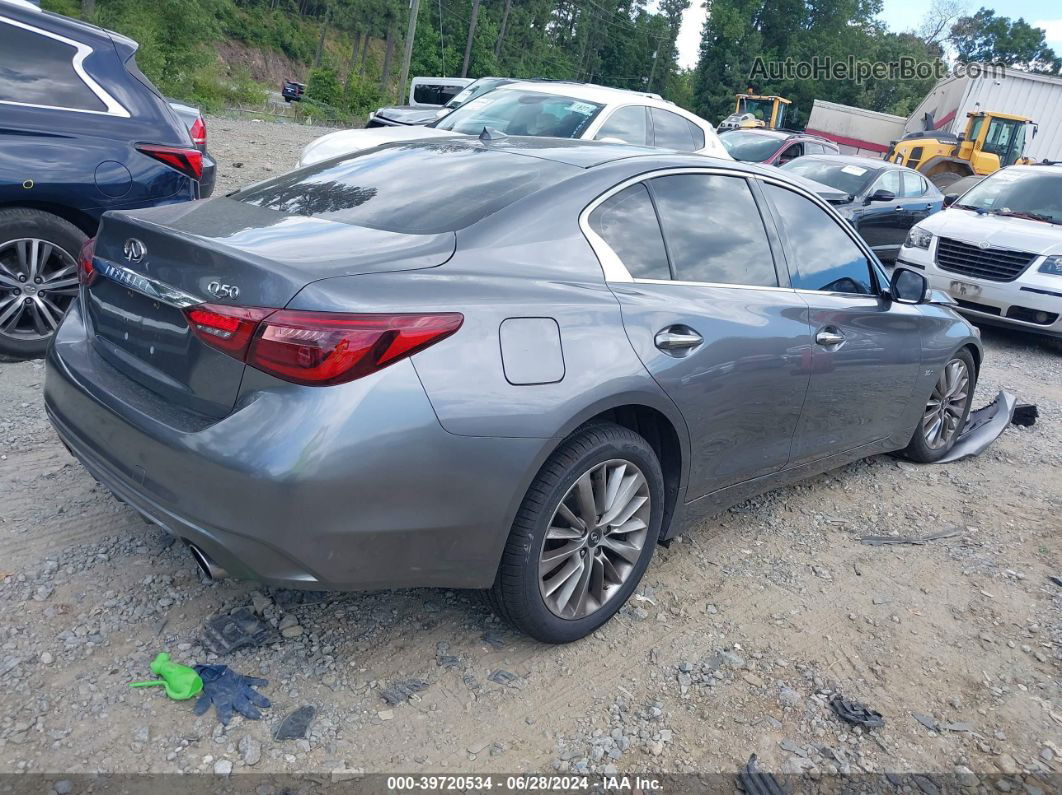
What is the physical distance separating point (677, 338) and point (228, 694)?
6.11ft

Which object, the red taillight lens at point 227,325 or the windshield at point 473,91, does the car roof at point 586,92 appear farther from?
the red taillight lens at point 227,325

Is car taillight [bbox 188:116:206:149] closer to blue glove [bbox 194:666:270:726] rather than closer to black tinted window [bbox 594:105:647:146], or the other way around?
black tinted window [bbox 594:105:647:146]

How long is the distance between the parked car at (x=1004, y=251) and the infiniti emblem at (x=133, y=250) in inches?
338

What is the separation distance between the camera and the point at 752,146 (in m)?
15.4

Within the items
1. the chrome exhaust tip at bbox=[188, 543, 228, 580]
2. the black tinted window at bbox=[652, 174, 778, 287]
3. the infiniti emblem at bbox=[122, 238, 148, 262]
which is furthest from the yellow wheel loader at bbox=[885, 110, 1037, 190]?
the chrome exhaust tip at bbox=[188, 543, 228, 580]

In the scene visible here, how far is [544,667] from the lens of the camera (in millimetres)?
2906

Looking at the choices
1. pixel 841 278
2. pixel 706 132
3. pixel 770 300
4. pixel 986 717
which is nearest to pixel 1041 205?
pixel 706 132

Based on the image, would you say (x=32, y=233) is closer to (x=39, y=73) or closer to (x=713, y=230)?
(x=39, y=73)

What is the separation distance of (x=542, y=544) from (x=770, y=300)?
1506 millimetres

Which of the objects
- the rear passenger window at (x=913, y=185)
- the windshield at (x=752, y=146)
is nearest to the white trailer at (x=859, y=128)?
the windshield at (x=752, y=146)

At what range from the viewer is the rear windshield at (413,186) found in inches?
114

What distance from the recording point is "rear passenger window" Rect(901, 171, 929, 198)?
12.9m

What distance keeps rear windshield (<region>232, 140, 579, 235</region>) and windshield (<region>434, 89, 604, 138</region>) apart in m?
4.60

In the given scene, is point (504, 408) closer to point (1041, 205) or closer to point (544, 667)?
point (544, 667)
